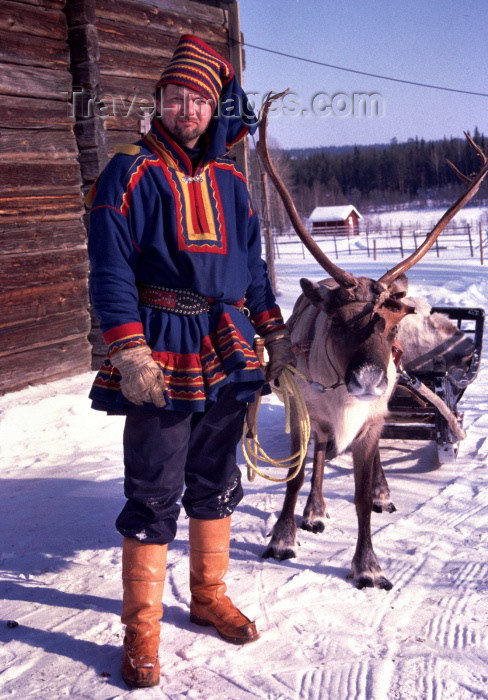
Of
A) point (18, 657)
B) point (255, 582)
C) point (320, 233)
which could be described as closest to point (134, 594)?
point (18, 657)

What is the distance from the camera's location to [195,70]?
8.32ft

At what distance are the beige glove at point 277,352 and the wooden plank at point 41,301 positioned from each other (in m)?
4.03

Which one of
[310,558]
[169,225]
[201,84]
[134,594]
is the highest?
[201,84]

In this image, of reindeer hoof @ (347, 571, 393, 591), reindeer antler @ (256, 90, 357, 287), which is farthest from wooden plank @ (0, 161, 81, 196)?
reindeer hoof @ (347, 571, 393, 591)

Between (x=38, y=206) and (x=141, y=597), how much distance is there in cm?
498

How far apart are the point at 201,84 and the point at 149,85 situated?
5.55 meters

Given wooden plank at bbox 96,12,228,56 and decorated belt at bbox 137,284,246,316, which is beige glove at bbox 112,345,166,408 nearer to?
decorated belt at bbox 137,284,246,316

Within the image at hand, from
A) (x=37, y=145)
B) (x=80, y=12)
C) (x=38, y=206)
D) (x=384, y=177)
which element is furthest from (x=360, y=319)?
(x=384, y=177)

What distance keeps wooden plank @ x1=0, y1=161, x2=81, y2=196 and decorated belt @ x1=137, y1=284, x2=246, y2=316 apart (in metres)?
4.31

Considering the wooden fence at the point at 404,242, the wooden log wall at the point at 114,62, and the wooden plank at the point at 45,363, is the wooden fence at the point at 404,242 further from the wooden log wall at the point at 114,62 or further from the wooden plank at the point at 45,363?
the wooden plank at the point at 45,363

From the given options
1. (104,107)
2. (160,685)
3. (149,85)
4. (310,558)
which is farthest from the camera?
(149,85)

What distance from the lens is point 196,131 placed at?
2562 millimetres

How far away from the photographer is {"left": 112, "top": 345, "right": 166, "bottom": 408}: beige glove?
7.65ft

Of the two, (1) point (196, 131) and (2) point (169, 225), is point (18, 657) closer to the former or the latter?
(2) point (169, 225)
